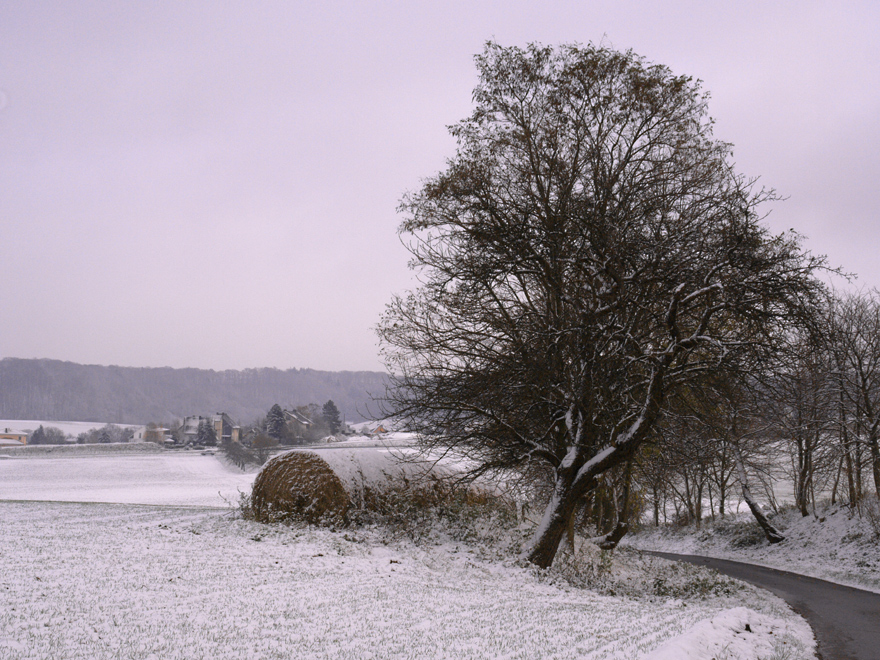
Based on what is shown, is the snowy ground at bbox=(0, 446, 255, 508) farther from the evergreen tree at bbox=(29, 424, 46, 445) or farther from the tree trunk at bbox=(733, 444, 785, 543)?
the evergreen tree at bbox=(29, 424, 46, 445)

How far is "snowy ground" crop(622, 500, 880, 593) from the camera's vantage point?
17639 mm

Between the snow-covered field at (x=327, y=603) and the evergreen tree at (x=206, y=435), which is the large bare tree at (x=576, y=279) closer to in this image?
the snow-covered field at (x=327, y=603)

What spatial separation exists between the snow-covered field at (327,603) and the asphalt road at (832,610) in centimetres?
41

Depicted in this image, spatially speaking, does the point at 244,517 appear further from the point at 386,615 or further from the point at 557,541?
the point at 386,615

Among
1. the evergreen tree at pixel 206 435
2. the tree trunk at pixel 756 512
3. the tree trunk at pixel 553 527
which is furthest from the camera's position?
the evergreen tree at pixel 206 435

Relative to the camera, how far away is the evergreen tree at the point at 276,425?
297 feet

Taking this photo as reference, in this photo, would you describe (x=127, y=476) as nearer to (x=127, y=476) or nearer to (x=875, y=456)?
(x=127, y=476)

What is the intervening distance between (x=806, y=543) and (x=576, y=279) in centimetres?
1730

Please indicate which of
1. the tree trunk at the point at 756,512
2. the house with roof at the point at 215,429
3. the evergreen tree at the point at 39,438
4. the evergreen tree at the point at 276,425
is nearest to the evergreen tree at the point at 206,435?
the house with roof at the point at 215,429

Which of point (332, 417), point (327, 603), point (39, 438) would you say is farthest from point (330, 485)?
point (39, 438)

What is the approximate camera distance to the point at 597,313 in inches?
471

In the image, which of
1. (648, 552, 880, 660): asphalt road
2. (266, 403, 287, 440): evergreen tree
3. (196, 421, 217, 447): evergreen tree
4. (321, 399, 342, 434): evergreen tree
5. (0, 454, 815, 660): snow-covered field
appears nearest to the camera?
(0, 454, 815, 660): snow-covered field

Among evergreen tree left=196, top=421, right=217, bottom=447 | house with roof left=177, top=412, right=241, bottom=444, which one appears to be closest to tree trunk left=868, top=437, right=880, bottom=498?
house with roof left=177, top=412, right=241, bottom=444

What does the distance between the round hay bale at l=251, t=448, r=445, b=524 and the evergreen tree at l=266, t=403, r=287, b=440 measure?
7718 cm
